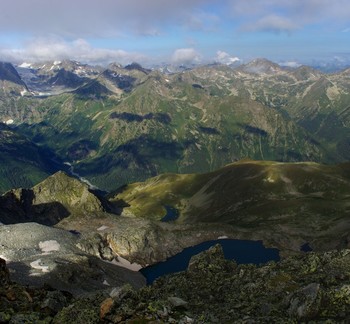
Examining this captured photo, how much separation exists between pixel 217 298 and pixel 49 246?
121930mm

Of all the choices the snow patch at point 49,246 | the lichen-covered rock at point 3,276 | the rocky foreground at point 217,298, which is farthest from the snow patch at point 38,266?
the rocky foreground at point 217,298

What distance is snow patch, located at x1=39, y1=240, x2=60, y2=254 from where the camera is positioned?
16450 centimetres

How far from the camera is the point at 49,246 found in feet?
554

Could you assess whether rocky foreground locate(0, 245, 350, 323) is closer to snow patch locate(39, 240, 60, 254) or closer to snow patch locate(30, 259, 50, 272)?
snow patch locate(30, 259, 50, 272)

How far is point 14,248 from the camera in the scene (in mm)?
157125

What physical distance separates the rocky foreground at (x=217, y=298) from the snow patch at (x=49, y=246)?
96823mm

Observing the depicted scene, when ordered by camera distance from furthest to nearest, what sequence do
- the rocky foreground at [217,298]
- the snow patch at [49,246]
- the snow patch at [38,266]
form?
the snow patch at [49,246] → the snow patch at [38,266] → the rocky foreground at [217,298]

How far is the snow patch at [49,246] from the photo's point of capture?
164500mm

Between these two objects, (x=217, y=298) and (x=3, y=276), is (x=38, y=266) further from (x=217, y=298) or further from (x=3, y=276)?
(x=217, y=298)

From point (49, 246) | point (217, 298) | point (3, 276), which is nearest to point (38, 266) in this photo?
point (49, 246)

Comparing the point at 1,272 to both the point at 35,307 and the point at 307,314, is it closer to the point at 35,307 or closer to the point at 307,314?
the point at 35,307

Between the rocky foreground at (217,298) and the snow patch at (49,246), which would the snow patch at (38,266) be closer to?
the snow patch at (49,246)

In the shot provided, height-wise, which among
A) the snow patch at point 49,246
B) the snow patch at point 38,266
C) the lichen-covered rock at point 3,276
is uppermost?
the lichen-covered rock at point 3,276

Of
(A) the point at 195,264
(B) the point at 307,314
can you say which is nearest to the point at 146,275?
(A) the point at 195,264
